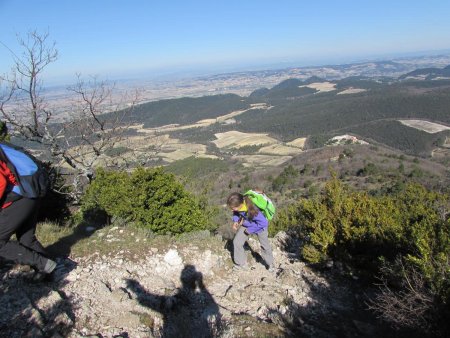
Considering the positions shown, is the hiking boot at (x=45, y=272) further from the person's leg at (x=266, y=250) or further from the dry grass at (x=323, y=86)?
the dry grass at (x=323, y=86)

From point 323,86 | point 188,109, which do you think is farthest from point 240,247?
point 323,86

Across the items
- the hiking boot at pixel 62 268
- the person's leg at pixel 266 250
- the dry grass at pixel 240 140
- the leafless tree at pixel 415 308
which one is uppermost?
the hiking boot at pixel 62 268

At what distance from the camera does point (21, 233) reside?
3.95 m

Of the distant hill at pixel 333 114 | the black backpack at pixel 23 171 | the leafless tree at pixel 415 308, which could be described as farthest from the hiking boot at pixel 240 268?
the distant hill at pixel 333 114

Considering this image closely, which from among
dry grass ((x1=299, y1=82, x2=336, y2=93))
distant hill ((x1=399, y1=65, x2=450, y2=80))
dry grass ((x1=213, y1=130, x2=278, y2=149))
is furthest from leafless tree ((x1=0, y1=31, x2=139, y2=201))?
distant hill ((x1=399, y1=65, x2=450, y2=80))

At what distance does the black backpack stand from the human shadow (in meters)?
2.07

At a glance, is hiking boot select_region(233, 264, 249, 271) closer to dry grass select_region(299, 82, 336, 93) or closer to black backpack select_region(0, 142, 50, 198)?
black backpack select_region(0, 142, 50, 198)

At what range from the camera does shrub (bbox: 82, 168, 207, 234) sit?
6727 millimetres

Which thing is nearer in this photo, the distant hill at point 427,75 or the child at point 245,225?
the child at point 245,225

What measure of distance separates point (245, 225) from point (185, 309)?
1.64 metres

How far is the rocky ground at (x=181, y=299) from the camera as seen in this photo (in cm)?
392

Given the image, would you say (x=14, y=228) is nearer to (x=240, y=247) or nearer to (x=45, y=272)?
(x=45, y=272)

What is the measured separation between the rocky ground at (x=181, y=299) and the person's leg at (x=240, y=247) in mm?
219

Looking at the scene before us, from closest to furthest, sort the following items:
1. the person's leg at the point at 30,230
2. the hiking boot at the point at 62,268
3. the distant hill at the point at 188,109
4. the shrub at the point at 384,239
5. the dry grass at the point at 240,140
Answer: the person's leg at the point at 30,230, the shrub at the point at 384,239, the hiking boot at the point at 62,268, the dry grass at the point at 240,140, the distant hill at the point at 188,109
